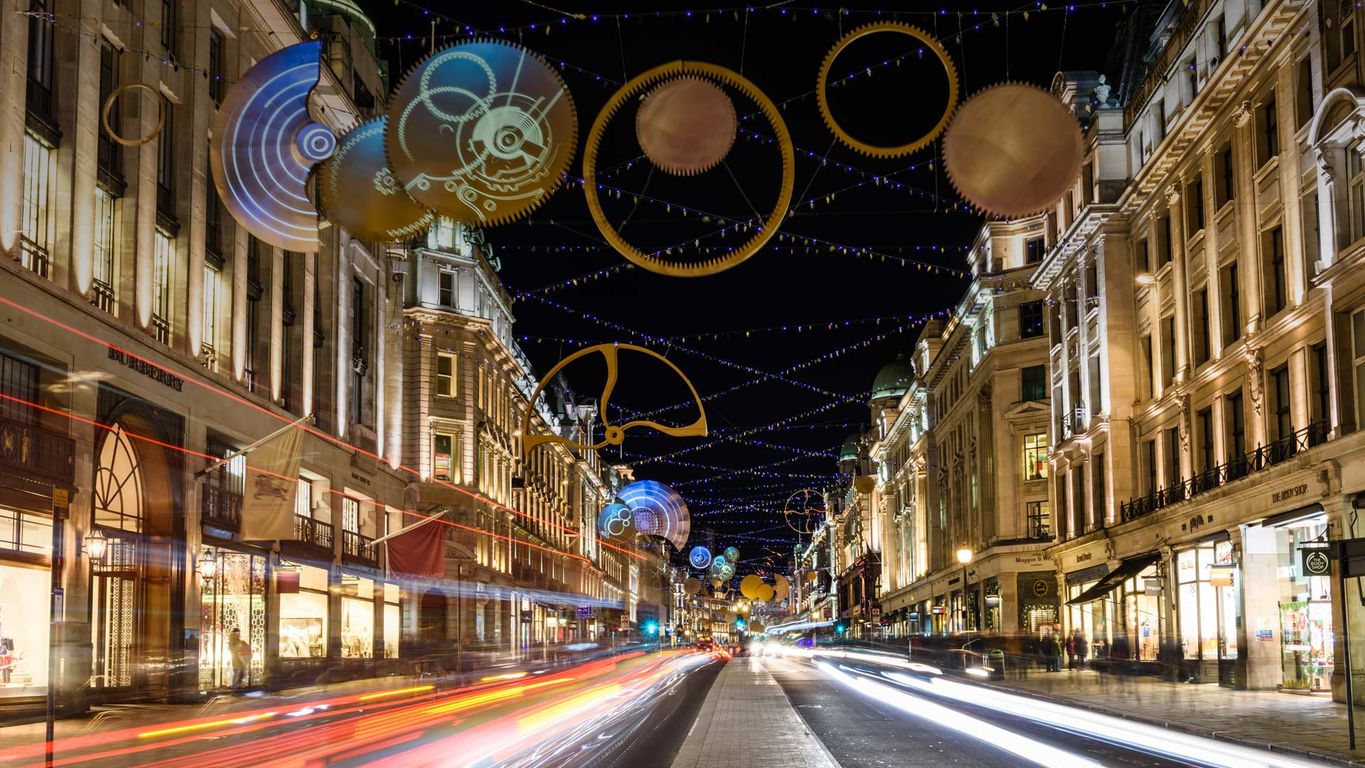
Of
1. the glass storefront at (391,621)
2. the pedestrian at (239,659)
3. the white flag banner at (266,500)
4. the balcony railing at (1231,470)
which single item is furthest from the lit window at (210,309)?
the balcony railing at (1231,470)

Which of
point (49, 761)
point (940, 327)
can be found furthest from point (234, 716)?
point (940, 327)

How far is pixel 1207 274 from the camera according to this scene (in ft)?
135

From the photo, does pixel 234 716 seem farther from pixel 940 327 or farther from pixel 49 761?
pixel 940 327

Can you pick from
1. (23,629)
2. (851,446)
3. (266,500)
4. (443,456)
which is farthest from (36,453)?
(851,446)

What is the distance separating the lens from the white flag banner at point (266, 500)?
33750 millimetres

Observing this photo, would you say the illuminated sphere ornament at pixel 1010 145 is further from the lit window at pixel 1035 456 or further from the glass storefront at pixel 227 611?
the lit window at pixel 1035 456

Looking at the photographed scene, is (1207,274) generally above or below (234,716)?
above

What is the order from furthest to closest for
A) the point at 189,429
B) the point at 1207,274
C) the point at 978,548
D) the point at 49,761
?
the point at 978,548
the point at 1207,274
the point at 189,429
the point at 49,761

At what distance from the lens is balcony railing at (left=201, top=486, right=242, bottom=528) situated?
34.3 m

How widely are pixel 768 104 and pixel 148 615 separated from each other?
80.5 ft

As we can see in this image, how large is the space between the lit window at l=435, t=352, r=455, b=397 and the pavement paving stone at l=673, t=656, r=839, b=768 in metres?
37.6

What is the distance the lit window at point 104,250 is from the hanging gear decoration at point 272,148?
1293 centimetres

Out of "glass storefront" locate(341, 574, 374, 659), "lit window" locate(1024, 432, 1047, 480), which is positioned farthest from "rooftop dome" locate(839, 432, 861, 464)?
"glass storefront" locate(341, 574, 374, 659)

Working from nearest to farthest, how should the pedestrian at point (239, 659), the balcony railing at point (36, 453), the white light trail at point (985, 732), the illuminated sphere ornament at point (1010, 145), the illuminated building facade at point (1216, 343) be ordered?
1. the illuminated sphere ornament at point (1010, 145)
2. the white light trail at point (985, 732)
3. the balcony railing at point (36, 453)
4. the illuminated building facade at point (1216, 343)
5. the pedestrian at point (239, 659)
